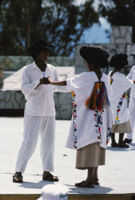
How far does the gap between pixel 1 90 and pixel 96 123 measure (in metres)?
10.1

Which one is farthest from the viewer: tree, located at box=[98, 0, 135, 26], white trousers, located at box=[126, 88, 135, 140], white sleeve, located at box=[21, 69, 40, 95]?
tree, located at box=[98, 0, 135, 26]

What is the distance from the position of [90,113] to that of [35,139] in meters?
0.79

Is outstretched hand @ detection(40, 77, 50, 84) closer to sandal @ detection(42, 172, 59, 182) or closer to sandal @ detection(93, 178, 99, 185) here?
sandal @ detection(42, 172, 59, 182)

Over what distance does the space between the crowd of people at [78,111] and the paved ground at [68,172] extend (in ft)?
0.61

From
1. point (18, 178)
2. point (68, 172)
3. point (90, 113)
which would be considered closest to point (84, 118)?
point (90, 113)

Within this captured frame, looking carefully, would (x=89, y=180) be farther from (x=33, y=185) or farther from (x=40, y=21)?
(x=40, y=21)

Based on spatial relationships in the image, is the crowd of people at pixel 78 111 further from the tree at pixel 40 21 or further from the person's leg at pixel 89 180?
the tree at pixel 40 21

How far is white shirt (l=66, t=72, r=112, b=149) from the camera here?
509 cm

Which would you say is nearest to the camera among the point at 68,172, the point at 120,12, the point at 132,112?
the point at 68,172

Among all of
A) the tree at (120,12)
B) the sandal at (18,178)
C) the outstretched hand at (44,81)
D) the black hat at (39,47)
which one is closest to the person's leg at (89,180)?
the sandal at (18,178)

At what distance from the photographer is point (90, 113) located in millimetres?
5105

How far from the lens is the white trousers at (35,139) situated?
17.8 feet

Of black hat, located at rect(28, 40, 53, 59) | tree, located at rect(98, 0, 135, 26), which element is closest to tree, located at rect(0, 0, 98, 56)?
tree, located at rect(98, 0, 135, 26)

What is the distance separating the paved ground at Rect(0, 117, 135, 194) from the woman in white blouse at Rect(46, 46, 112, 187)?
1.13ft
